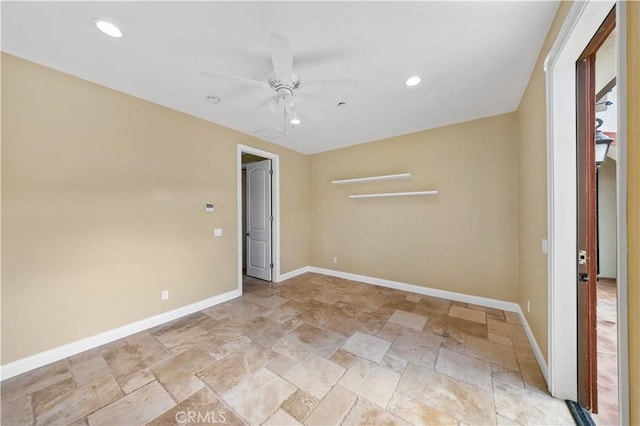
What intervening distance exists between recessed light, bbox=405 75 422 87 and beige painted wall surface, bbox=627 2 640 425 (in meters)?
1.65

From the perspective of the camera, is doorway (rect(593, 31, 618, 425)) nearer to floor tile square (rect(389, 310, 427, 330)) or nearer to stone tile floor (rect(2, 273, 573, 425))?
stone tile floor (rect(2, 273, 573, 425))

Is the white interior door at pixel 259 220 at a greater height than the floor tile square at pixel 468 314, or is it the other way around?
the white interior door at pixel 259 220

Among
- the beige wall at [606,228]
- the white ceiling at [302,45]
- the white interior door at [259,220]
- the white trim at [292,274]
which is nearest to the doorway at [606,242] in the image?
the beige wall at [606,228]

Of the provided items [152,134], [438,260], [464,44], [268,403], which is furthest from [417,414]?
[152,134]

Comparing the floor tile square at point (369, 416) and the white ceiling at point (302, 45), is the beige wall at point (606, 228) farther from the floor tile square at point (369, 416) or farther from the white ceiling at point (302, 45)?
the floor tile square at point (369, 416)

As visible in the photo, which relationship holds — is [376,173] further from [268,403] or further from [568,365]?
[268,403]

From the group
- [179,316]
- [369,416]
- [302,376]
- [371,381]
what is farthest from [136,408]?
[371,381]

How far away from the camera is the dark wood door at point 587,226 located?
1518mm

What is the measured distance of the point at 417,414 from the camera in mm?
1524

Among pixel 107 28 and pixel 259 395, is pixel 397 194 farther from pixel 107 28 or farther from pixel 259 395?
pixel 107 28

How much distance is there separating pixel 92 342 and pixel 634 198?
157 inches

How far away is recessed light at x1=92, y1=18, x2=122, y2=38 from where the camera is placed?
63.3 inches

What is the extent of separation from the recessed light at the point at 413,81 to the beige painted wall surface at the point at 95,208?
2.69 m


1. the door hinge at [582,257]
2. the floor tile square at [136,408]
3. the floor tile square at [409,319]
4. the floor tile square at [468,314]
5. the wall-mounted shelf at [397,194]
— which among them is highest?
the wall-mounted shelf at [397,194]
